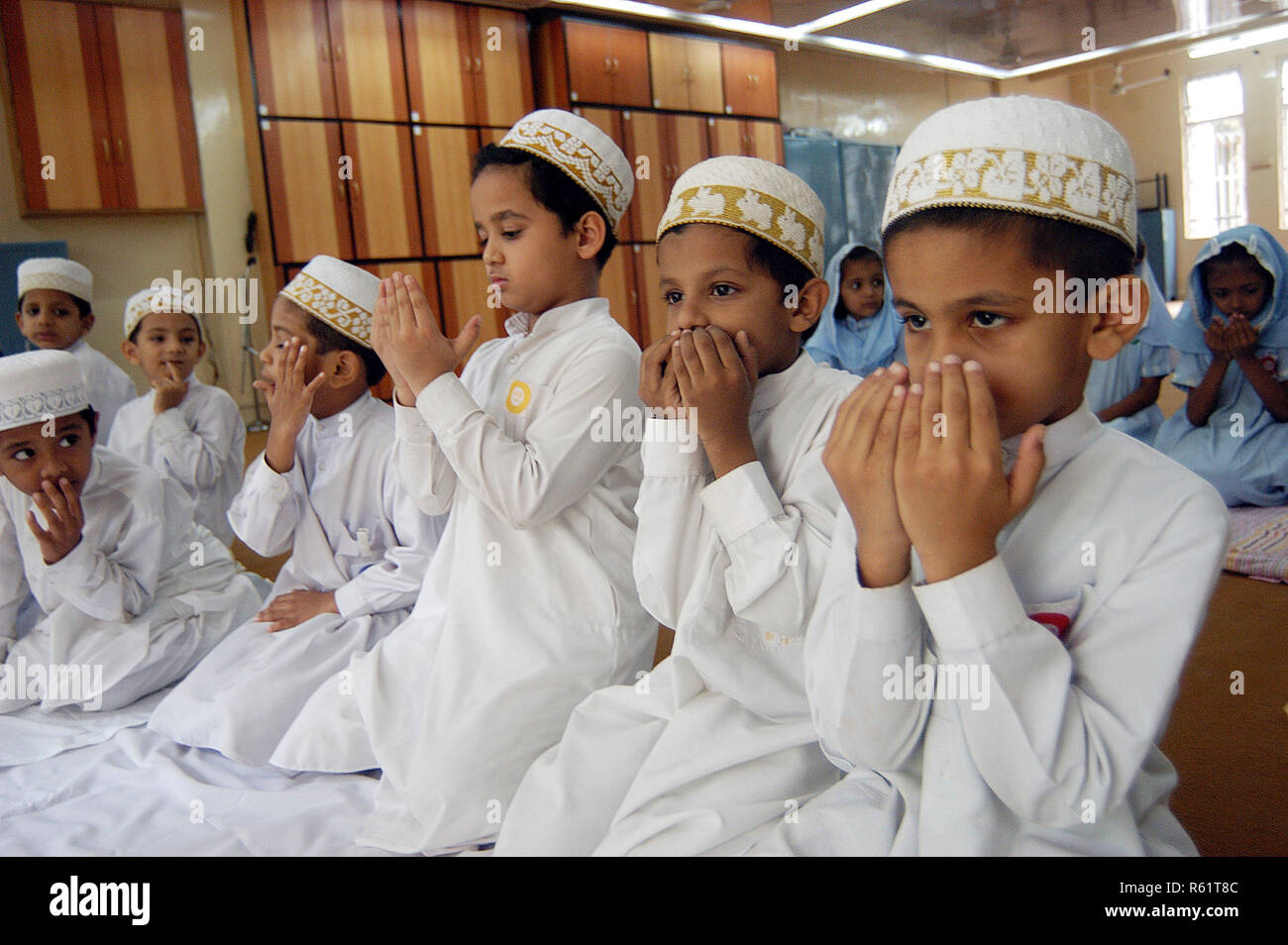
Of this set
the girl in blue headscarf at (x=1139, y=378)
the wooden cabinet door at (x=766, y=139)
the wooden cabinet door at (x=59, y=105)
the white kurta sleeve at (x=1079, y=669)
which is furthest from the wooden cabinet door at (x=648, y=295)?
the white kurta sleeve at (x=1079, y=669)

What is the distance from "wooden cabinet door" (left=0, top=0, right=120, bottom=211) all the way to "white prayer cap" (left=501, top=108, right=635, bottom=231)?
6.58 metres

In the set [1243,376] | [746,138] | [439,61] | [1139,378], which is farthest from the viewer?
[746,138]

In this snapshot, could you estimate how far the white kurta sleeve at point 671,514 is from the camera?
4.35 ft

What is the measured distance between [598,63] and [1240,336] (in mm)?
5822

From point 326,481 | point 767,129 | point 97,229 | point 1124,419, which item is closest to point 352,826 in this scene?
point 326,481

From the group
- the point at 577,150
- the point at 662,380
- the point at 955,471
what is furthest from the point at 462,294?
the point at 955,471

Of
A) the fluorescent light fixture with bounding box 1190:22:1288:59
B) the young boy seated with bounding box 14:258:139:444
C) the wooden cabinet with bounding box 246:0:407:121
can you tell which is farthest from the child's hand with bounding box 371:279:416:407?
the fluorescent light fixture with bounding box 1190:22:1288:59

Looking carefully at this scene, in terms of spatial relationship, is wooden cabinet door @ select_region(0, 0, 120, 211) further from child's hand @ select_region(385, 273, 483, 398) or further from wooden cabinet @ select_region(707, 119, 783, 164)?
child's hand @ select_region(385, 273, 483, 398)

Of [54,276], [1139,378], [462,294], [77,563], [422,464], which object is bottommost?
[77,563]

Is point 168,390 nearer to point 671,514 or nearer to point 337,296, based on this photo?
point 337,296

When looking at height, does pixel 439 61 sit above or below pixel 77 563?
above

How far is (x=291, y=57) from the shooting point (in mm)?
6828

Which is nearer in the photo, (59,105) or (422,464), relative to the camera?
(422,464)

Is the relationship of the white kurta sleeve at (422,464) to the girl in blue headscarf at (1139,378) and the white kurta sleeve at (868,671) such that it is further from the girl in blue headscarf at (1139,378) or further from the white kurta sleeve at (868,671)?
the girl in blue headscarf at (1139,378)
